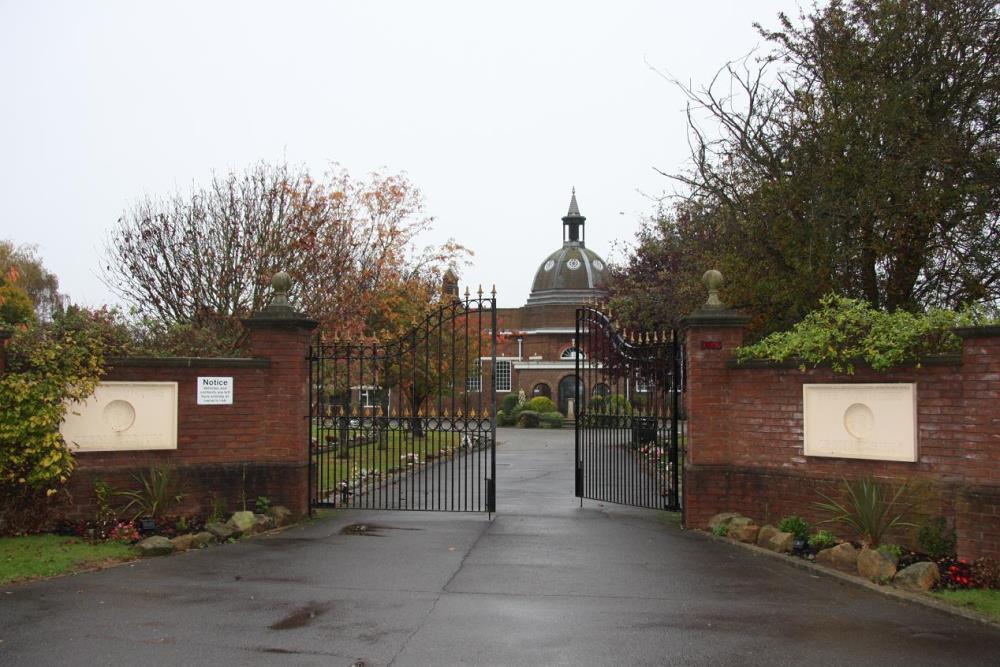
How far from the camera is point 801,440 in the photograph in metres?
9.98

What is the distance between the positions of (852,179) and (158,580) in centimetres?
979

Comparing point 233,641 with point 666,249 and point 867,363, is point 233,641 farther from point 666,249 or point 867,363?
point 666,249

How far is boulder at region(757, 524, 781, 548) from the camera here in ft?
32.0

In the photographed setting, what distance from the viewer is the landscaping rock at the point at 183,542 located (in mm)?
9406

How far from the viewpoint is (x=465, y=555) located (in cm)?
941

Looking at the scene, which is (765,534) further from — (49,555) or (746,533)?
(49,555)

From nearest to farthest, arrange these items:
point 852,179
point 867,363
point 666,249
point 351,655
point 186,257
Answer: point 351,655
point 867,363
point 852,179
point 186,257
point 666,249

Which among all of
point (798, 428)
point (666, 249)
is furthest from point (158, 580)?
point (666, 249)

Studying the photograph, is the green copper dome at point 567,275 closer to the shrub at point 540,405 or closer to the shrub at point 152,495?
the shrub at point 540,405

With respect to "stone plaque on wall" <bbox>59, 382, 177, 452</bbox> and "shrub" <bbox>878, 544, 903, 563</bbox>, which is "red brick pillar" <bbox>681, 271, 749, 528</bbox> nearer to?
"shrub" <bbox>878, 544, 903, 563</bbox>

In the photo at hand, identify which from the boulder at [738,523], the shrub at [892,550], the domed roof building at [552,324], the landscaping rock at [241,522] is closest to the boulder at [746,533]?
the boulder at [738,523]

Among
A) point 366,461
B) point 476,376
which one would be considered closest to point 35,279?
point 476,376

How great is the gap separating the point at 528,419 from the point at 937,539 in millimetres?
41726

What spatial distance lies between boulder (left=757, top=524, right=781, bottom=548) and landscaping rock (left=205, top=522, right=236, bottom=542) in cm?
584
